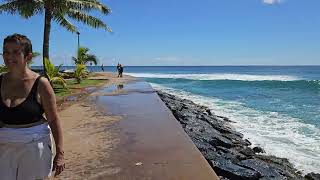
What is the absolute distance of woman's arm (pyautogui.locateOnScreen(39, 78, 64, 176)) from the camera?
9.78ft

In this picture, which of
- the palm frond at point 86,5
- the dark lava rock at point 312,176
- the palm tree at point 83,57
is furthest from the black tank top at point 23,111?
the palm tree at point 83,57

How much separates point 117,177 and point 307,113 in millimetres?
18223

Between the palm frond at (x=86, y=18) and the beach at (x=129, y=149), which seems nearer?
the beach at (x=129, y=149)

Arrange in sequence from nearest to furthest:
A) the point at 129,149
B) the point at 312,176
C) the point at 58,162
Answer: the point at 58,162 < the point at 129,149 < the point at 312,176

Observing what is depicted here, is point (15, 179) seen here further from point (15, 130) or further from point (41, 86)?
point (41, 86)

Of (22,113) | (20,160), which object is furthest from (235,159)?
(22,113)

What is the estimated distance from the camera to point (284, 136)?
1388 cm

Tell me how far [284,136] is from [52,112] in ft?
38.8

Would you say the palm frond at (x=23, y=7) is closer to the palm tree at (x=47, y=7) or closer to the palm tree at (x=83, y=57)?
the palm tree at (x=47, y=7)

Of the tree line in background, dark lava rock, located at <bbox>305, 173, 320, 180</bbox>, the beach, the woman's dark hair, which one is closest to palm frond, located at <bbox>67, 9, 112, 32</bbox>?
the tree line in background

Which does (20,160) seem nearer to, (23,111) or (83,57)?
(23,111)

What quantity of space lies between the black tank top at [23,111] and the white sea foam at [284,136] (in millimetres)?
7915

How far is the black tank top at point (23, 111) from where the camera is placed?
291 cm

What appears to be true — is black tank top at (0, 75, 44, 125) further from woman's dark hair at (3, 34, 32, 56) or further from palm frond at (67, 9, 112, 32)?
palm frond at (67, 9, 112, 32)
